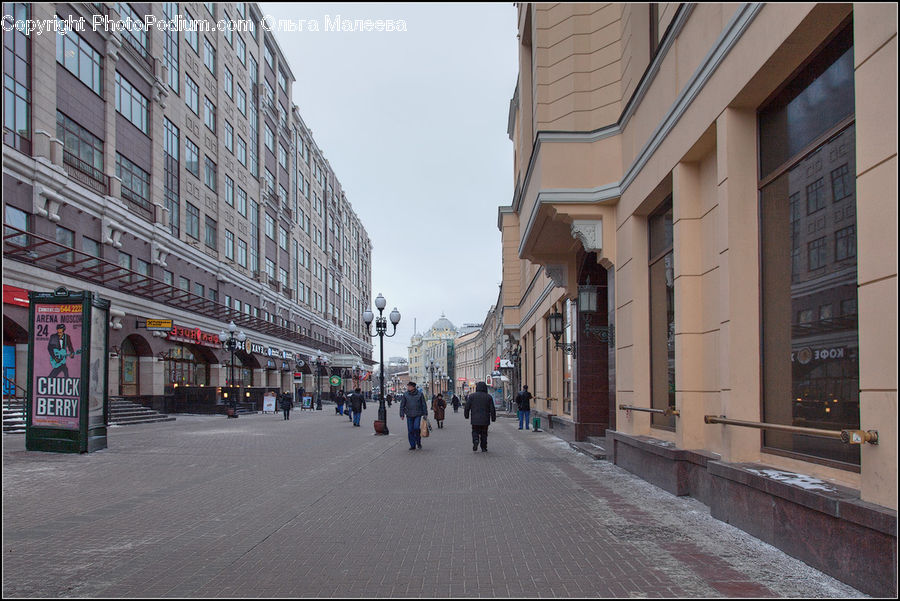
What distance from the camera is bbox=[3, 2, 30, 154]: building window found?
23.2 m

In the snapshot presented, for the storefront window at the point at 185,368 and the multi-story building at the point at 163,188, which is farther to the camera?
the storefront window at the point at 185,368

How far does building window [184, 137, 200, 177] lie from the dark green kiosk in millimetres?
25563

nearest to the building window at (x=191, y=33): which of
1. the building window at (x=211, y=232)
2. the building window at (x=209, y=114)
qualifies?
the building window at (x=209, y=114)

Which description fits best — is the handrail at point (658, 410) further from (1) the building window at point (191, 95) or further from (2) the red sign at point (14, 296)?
(1) the building window at point (191, 95)

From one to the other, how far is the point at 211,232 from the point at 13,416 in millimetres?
23235

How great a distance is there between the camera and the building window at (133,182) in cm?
3170

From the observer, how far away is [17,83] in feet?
78.4

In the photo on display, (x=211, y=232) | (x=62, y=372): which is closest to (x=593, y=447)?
(x=62, y=372)

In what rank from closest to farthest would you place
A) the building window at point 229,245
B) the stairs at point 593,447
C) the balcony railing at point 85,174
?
the stairs at point 593,447
the balcony railing at point 85,174
the building window at point 229,245

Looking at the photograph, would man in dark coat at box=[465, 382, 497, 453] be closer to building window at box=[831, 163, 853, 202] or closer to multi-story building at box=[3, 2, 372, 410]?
building window at box=[831, 163, 853, 202]

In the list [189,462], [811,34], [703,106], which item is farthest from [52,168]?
[811,34]

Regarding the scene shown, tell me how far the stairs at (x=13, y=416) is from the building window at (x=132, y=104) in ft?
47.1

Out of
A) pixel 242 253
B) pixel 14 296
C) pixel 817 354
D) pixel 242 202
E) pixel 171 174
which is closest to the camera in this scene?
pixel 817 354

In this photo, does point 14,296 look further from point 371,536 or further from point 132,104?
point 371,536
